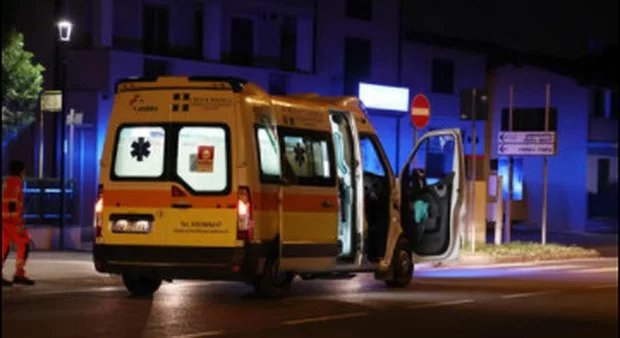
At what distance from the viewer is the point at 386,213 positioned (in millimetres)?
16922

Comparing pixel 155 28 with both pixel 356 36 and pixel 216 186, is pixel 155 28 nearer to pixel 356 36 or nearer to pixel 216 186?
pixel 356 36

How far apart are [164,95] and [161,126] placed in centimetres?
39

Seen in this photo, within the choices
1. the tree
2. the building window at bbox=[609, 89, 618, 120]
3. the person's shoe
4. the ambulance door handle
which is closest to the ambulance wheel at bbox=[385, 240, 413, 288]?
the ambulance door handle

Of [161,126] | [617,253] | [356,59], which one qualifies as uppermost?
[356,59]

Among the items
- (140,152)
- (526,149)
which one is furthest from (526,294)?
(526,149)

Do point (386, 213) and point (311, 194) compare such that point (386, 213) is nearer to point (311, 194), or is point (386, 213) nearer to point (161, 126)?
point (311, 194)

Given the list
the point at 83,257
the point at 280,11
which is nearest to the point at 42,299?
the point at 83,257

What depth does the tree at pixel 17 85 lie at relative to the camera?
75.1ft

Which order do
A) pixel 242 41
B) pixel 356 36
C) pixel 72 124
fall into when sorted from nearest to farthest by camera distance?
pixel 72 124 → pixel 242 41 → pixel 356 36

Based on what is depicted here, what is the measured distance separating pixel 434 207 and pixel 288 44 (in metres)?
18.3

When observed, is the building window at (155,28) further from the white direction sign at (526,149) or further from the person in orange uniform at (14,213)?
the person in orange uniform at (14,213)

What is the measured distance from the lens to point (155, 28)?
30672mm

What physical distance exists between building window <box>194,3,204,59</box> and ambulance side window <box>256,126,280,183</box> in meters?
17.3

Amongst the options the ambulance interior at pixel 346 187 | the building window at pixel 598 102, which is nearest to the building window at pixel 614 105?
the building window at pixel 598 102
